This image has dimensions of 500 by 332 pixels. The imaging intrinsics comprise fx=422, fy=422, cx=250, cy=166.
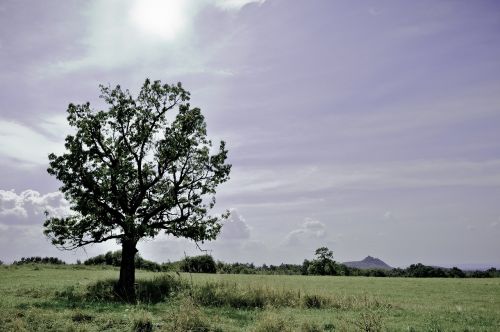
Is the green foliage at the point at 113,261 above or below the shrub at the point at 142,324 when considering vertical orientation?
above

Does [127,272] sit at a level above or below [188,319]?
above

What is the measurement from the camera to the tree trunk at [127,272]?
1127 inches

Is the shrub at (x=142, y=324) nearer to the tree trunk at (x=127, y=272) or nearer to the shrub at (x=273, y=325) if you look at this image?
the shrub at (x=273, y=325)

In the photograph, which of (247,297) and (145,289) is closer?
(247,297)

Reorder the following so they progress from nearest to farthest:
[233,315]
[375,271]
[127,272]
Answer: [233,315] → [127,272] → [375,271]

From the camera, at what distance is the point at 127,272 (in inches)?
1168

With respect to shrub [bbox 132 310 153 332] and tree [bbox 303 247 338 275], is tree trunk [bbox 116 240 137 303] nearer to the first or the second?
shrub [bbox 132 310 153 332]

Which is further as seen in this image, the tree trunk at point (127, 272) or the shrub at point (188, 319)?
the tree trunk at point (127, 272)

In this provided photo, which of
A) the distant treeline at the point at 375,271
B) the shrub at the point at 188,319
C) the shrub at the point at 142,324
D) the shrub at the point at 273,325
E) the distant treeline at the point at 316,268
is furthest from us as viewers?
the distant treeline at the point at 375,271

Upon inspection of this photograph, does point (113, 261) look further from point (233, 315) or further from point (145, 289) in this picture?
point (233, 315)

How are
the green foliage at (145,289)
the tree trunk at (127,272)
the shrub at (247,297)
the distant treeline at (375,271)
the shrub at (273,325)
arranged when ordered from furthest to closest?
the distant treeline at (375,271) < the tree trunk at (127,272) < the green foliage at (145,289) < the shrub at (247,297) < the shrub at (273,325)

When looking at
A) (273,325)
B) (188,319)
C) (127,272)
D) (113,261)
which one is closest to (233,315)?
(188,319)

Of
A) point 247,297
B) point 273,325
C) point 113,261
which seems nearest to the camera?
point 273,325

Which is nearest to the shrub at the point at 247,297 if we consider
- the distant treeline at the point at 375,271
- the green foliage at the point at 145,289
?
the green foliage at the point at 145,289
